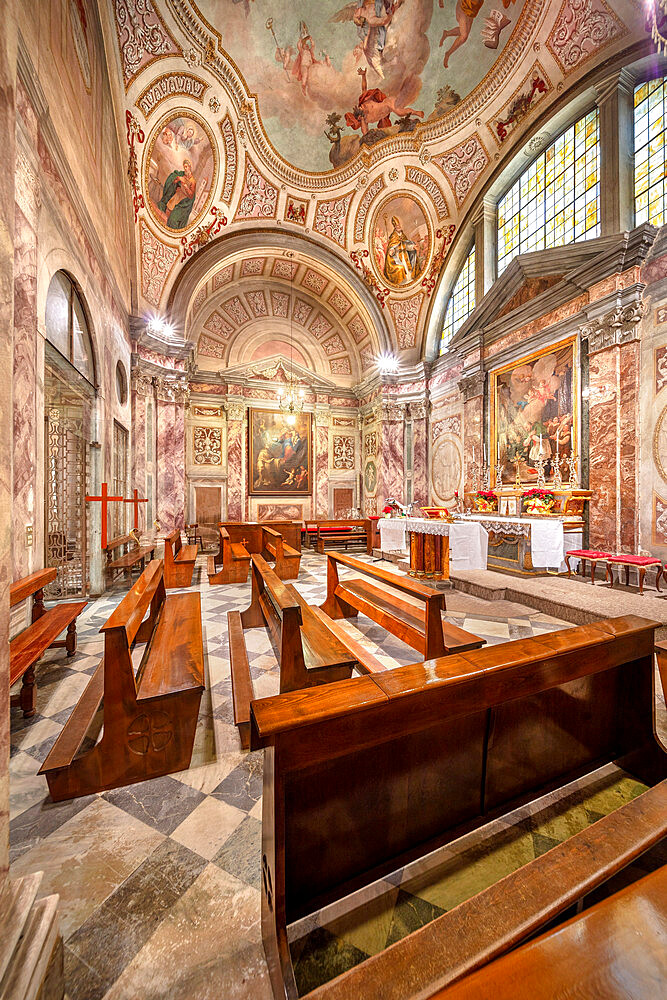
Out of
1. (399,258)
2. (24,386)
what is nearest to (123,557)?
(24,386)

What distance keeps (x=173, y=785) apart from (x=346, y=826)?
110cm

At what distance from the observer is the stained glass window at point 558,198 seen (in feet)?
23.2

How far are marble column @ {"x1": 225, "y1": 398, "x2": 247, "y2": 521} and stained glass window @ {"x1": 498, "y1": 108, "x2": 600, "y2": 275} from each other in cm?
837

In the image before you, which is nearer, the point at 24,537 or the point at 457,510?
the point at 24,537

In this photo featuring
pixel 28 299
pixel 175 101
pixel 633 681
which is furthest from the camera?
pixel 175 101

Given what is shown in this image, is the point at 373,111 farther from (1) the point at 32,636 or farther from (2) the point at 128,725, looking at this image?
(2) the point at 128,725

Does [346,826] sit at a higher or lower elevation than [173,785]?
higher

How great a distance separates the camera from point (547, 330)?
750 cm

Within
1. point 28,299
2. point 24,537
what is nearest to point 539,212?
point 28,299

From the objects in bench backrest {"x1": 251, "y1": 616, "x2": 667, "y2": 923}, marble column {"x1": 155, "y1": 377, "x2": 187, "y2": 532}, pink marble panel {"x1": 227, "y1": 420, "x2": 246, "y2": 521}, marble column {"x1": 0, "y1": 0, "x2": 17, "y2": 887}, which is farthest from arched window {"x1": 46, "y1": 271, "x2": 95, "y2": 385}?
pink marble panel {"x1": 227, "y1": 420, "x2": 246, "y2": 521}

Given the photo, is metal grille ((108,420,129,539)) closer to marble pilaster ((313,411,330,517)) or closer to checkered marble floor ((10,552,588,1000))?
checkered marble floor ((10,552,588,1000))

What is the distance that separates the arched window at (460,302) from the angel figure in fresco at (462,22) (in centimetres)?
378

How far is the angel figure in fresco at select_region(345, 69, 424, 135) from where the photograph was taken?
8.34m

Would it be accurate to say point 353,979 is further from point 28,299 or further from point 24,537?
point 28,299
